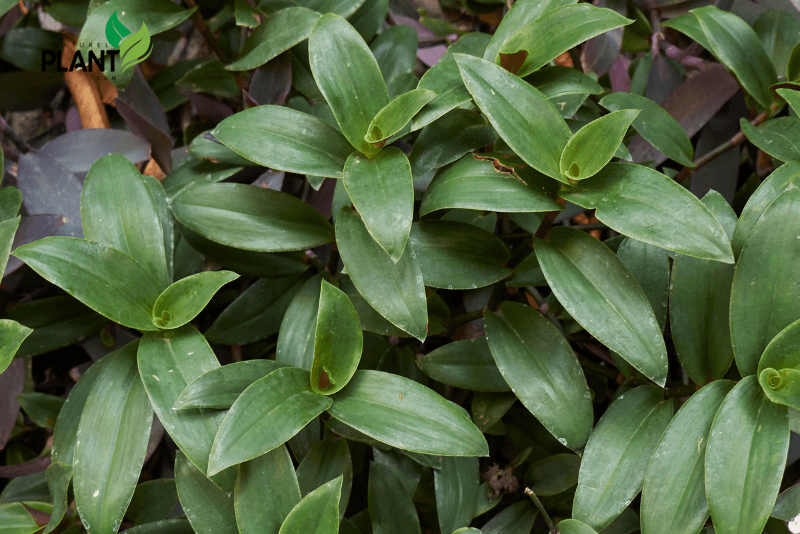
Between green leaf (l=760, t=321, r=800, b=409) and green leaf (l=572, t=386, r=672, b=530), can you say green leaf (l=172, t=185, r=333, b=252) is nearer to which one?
green leaf (l=572, t=386, r=672, b=530)

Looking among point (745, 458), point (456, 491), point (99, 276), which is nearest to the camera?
point (745, 458)

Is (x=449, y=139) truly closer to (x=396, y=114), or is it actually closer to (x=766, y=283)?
(x=396, y=114)

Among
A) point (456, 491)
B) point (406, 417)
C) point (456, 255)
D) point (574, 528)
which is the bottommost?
point (456, 491)

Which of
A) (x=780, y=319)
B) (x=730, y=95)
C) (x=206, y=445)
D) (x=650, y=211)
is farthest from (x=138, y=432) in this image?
(x=730, y=95)

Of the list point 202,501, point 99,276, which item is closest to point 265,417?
point 202,501

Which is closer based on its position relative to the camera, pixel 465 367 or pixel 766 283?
pixel 766 283

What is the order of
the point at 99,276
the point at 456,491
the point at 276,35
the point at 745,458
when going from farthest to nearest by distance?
1. the point at 276,35
2. the point at 456,491
3. the point at 99,276
4. the point at 745,458

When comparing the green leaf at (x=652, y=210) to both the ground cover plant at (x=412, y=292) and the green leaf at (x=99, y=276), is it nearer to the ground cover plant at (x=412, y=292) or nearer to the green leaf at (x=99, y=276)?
the ground cover plant at (x=412, y=292)
